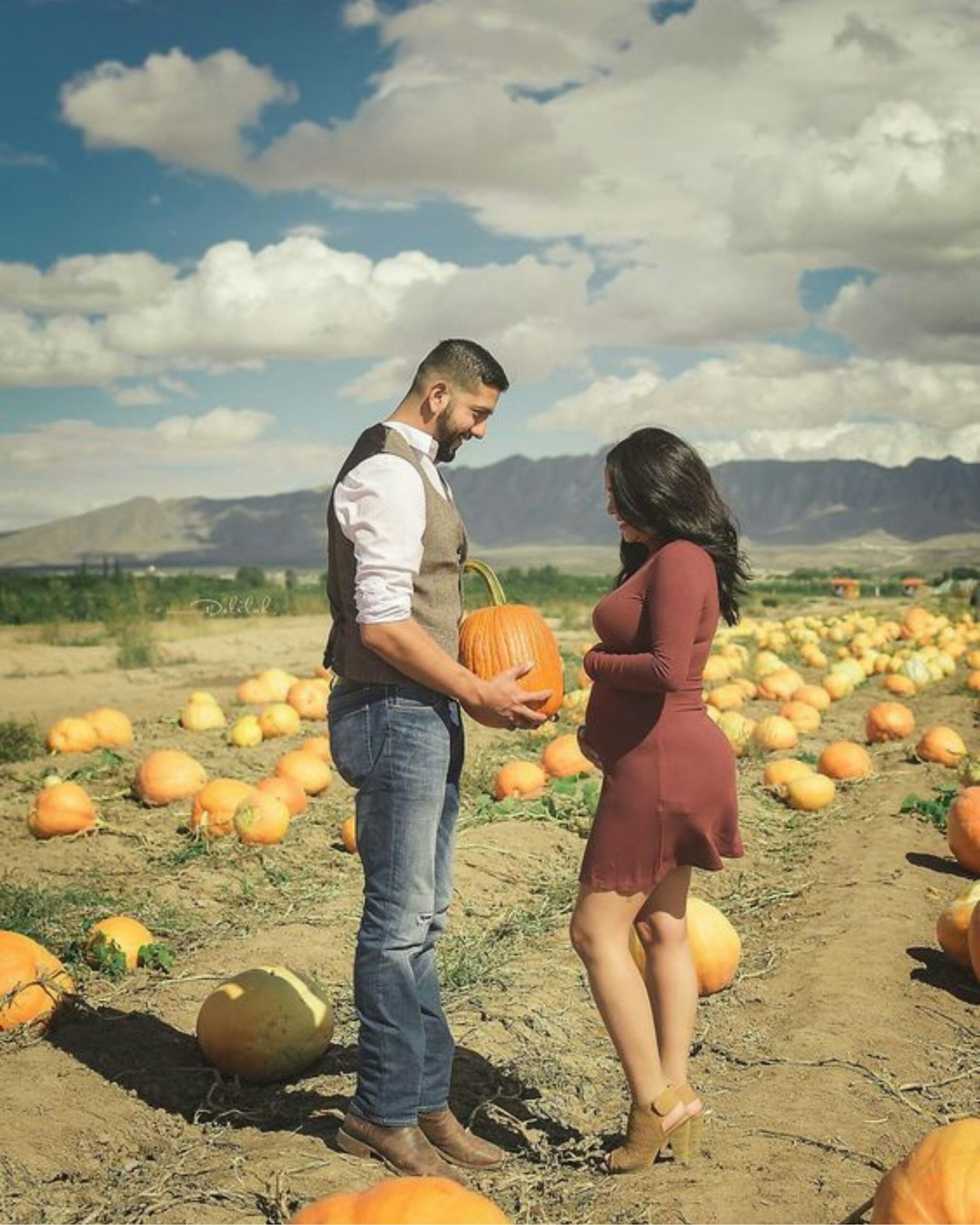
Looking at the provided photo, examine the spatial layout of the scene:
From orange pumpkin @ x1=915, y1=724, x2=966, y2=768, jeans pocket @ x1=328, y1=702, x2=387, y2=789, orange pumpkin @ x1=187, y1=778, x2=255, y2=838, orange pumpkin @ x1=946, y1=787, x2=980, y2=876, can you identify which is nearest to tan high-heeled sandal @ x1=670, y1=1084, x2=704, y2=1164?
jeans pocket @ x1=328, y1=702, x2=387, y2=789

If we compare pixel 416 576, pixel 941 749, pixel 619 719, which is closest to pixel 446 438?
pixel 416 576

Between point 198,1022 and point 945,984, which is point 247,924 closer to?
point 198,1022

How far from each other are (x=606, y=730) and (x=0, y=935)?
9.91ft

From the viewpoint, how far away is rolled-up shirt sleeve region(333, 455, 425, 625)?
3285mm

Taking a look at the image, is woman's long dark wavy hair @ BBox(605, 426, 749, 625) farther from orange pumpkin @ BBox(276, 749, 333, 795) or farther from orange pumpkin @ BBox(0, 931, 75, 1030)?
orange pumpkin @ BBox(276, 749, 333, 795)

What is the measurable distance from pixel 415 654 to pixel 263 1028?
6.11 feet

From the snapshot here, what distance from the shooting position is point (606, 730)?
354cm

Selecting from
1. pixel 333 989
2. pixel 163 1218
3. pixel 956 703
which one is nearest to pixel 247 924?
pixel 333 989

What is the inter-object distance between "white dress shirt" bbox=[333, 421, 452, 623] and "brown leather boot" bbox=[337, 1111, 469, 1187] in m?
1.49

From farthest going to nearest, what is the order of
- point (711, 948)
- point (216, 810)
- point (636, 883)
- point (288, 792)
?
point (288, 792) → point (216, 810) → point (711, 948) → point (636, 883)

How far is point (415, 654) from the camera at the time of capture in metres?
3.30

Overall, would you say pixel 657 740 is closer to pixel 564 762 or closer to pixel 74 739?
pixel 564 762

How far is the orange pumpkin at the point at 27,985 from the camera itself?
15.7 feet

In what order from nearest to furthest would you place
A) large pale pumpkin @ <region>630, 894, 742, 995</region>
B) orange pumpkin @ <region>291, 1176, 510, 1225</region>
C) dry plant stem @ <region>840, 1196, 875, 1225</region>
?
1. orange pumpkin @ <region>291, 1176, 510, 1225</region>
2. dry plant stem @ <region>840, 1196, 875, 1225</region>
3. large pale pumpkin @ <region>630, 894, 742, 995</region>
